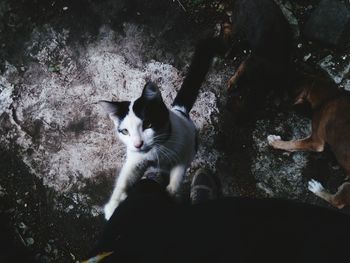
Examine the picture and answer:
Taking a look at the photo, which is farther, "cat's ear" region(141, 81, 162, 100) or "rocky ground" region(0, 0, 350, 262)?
"rocky ground" region(0, 0, 350, 262)

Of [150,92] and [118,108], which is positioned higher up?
[150,92]

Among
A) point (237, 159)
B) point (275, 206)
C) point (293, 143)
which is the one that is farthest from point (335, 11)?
point (275, 206)

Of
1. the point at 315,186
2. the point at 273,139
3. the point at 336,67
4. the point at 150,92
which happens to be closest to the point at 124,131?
the point at 150,92

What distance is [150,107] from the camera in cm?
209

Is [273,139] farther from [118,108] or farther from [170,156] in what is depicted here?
[118,108]

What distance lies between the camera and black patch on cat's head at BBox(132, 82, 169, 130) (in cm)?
206

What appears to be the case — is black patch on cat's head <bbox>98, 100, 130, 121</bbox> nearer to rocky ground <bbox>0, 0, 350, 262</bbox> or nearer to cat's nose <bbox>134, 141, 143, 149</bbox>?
cat's nose <bbox>134, 141, 143, 149</bbox>

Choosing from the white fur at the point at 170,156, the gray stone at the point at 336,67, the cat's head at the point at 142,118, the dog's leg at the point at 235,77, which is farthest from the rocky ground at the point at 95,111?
the cat's head at the point at 142,118

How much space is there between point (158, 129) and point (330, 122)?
1057mm

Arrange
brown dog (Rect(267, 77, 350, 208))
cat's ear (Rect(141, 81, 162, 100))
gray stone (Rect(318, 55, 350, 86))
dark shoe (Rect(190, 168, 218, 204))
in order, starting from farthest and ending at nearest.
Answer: gray stone (Rect(318, 55, 350, 86)), dark shoe (Rect(190, 168, 218, 204)), brown dog (Rect(267, 77, 350, 208)), cat's ear (Rect(141, 81, 162, 100))

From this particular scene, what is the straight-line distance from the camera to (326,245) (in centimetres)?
137

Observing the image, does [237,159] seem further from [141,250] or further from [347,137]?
[141,250]

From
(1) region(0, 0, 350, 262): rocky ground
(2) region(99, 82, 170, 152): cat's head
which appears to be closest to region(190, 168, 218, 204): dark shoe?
(1) region(0, 0, 350, 262): rocky ground

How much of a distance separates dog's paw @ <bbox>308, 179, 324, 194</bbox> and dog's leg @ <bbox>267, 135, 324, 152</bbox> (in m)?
0.24
